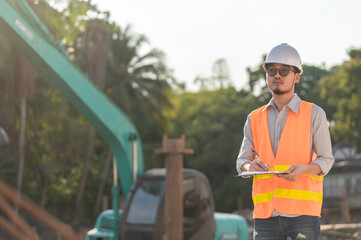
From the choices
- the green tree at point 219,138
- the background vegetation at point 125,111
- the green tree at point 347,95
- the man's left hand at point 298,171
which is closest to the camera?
the man's left hand at point 298,171

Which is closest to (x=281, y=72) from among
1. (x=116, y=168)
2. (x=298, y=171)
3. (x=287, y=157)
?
(x=287, y=157)

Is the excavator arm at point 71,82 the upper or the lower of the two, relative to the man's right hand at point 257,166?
upper

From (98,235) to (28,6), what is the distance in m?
4.12

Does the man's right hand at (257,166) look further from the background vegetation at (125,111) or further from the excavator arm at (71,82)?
the background vegetation at (125,111)

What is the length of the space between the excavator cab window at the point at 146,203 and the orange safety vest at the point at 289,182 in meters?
6.56

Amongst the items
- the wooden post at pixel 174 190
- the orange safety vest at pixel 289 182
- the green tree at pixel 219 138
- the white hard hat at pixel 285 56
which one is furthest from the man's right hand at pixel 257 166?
the green tree at pixel 219 138

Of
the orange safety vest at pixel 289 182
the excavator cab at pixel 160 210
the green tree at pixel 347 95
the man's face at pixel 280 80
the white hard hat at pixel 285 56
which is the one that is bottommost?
the excavator cab at pixel 160 210

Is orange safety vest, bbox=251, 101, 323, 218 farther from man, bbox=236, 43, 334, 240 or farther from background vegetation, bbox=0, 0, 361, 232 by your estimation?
background vegetation, bbox=0, 0, 361, 232

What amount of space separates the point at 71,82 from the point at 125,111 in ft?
77.3

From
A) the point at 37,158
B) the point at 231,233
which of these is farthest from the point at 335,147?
the point at 231,233

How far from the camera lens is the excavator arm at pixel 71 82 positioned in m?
10.0

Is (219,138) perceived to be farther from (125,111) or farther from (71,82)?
(71,82)

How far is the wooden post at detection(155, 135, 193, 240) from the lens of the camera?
31.6 ft

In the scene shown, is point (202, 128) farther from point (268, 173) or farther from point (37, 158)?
point (268, 173)
